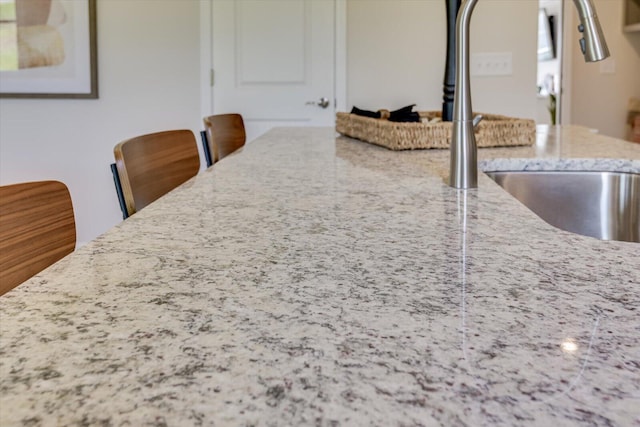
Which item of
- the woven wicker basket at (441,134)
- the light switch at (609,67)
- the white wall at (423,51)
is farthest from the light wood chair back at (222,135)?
the light switch at (609,67)

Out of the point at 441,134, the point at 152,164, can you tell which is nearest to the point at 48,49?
the point at 152,164

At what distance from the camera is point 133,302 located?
0.48m

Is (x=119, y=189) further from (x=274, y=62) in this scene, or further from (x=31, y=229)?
(x=274, y=62)

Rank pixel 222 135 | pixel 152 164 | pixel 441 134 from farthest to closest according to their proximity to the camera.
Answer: pixel 222 135 < pixel 441 134 < pixel 152 164

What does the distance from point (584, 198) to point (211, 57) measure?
251 centimetres

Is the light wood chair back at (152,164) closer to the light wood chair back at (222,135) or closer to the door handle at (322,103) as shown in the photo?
the light wood chair back at (222,135)

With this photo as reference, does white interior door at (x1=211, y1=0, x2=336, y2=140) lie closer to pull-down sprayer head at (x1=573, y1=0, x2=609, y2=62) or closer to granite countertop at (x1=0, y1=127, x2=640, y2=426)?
pull-down sprayer head at (x1=573, y1=0, x2=609, y2=62)

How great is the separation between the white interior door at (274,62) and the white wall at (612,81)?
262 cm

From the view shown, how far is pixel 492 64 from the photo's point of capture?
333 centimetres

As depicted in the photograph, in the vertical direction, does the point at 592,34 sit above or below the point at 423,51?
below

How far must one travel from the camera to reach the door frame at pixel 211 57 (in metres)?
3.31

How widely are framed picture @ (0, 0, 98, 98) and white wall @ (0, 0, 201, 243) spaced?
6cm

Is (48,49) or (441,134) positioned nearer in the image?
(441,134)

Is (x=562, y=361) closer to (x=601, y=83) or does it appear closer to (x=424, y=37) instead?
(x=424, y=37)
